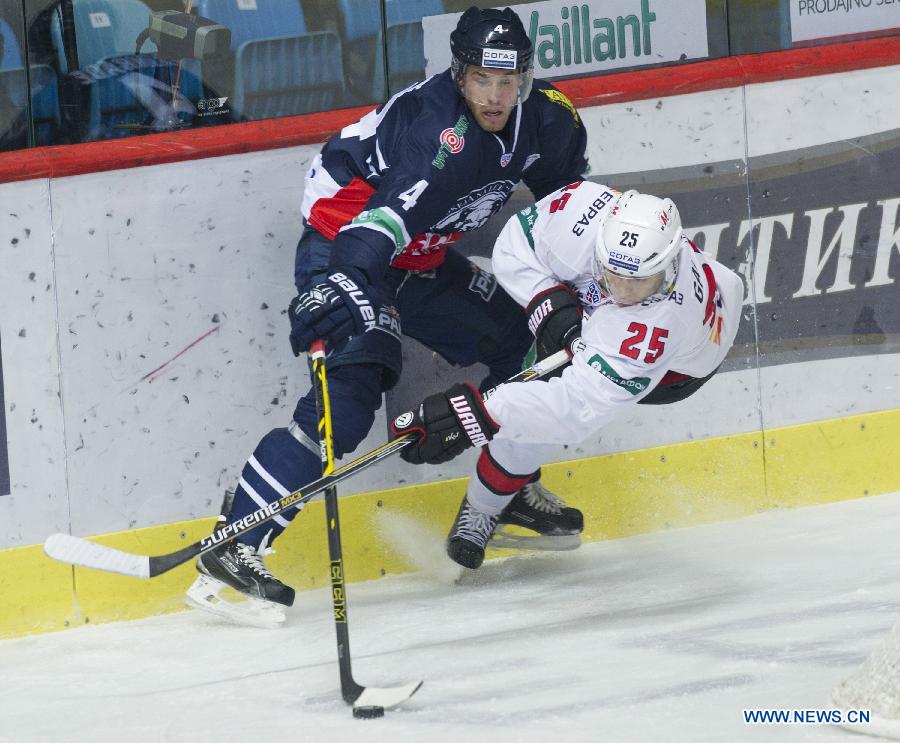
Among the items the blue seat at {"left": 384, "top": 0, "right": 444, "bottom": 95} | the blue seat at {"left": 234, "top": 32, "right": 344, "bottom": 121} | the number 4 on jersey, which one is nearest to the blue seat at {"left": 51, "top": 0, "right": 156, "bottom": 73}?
the blue seat at {"left": 234, "top": 32, "right": 344, "bottom": 121}

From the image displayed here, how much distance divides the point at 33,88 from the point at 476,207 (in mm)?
1166

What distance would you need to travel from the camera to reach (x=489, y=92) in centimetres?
340

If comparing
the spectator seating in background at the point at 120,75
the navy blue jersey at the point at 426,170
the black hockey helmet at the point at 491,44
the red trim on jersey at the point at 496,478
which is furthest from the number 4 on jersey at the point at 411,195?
the spectator seating in background at the point at 120,75

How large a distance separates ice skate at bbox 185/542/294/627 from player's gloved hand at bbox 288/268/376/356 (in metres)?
0.56

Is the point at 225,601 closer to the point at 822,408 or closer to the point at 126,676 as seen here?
the point at 126,676

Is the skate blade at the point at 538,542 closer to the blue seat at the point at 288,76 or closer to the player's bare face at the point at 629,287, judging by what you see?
the player's bare face at the point at 629,287

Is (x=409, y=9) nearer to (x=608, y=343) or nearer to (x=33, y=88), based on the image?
(x=33, y=88)

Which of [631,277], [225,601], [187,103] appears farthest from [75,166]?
[631,277]

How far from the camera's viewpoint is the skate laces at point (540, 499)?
151 inches

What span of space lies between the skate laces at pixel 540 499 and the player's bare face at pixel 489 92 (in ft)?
3.28

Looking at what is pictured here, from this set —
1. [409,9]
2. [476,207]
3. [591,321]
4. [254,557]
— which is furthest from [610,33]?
[254,557]

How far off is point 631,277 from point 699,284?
24 centimetres

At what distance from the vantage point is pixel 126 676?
3.19 m

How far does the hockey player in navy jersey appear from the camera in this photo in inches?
131
